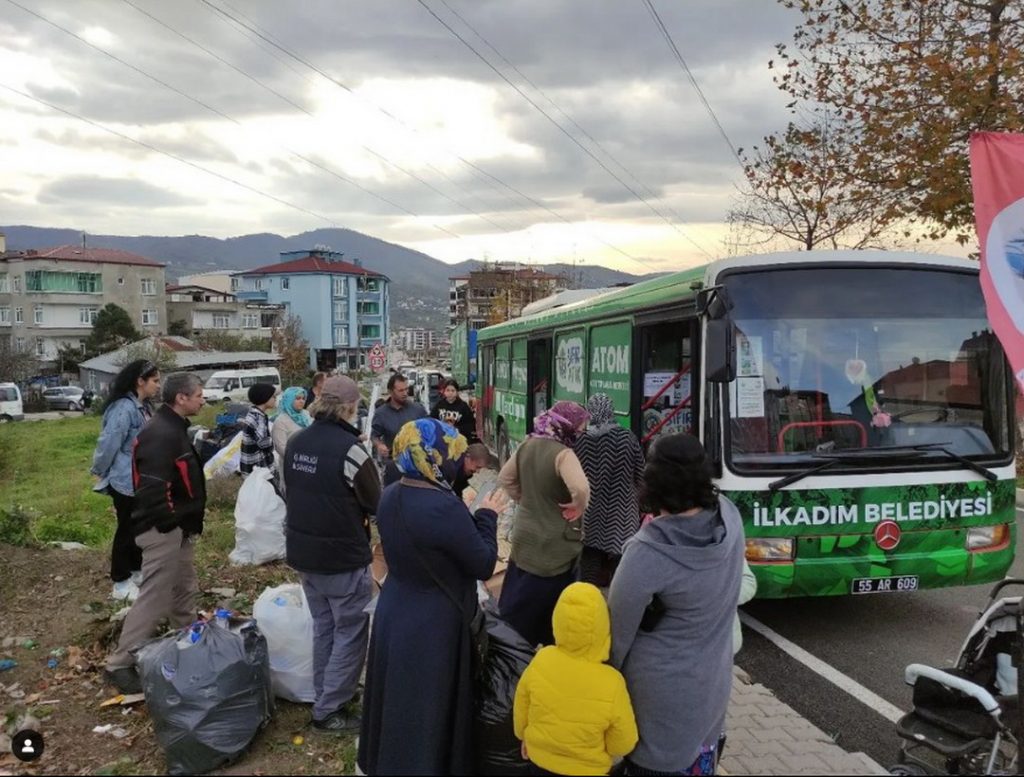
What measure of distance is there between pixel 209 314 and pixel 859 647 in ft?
289

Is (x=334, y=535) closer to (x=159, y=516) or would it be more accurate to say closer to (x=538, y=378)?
(x=159, y=516)

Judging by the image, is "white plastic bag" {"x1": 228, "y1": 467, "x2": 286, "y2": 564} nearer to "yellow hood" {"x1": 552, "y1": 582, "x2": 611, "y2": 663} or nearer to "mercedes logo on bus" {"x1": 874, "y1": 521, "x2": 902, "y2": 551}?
"mercedes logo on bus" {"x1": 874, "y1": 521, "x2": 902, "y2": 551}

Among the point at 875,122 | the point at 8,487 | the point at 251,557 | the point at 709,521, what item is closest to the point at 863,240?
the point at 875,122

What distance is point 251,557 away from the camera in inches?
300

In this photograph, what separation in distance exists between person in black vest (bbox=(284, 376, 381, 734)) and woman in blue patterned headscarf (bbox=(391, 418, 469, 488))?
2.86ft

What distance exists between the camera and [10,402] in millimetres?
40906

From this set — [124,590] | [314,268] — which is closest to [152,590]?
[124,590]

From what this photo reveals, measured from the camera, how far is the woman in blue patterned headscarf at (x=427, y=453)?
3.26 m

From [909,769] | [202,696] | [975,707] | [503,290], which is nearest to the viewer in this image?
[909,769]

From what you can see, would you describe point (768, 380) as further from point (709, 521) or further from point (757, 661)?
point (709, 521)

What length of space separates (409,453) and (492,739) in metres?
1.22

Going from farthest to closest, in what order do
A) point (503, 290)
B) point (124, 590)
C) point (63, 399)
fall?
point (503, 290)
point (63, 399)
point (124, 590)

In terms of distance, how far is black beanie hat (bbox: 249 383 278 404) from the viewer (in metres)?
7.50

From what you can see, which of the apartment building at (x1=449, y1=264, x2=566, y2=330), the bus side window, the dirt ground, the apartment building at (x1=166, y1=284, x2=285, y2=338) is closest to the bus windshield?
the bus side window
